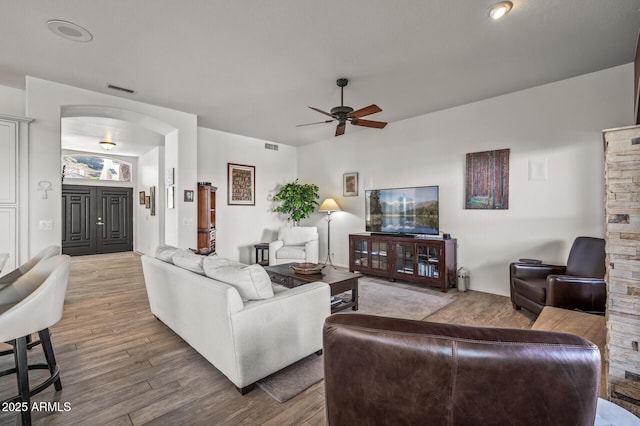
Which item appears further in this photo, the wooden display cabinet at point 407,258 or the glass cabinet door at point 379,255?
the glass cabinet door at point 379,255

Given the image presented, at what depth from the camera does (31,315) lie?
151 centimetres

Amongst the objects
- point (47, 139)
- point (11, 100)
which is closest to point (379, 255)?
point (47, 139)

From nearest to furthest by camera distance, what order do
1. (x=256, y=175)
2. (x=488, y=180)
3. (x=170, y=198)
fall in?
(x=488, y=180) < (x=170, y=198) < (x=256, y=175)

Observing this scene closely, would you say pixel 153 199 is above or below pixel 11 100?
below

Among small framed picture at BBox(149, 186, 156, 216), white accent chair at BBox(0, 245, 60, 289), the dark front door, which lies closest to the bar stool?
white accent chair at BBox(0, 245, 60, 289)

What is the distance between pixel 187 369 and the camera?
7.25 ft

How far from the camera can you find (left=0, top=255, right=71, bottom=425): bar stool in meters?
1.46

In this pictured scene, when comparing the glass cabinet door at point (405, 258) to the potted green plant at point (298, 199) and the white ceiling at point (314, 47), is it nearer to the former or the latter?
the white ceiling at point (314, 47)

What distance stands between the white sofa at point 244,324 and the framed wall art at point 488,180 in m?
3.04

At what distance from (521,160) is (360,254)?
2.79 m

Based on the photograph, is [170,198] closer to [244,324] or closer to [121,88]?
[121,88]

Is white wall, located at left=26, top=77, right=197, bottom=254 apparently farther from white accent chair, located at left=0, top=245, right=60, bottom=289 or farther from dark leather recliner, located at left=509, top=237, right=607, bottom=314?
dark leather recliner, located at left=509, top=237, right=607, bottom=314

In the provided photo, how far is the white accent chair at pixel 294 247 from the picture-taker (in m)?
5.36

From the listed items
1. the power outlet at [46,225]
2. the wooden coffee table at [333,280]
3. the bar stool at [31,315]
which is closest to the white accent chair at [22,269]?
the bar stool at [31,315]
